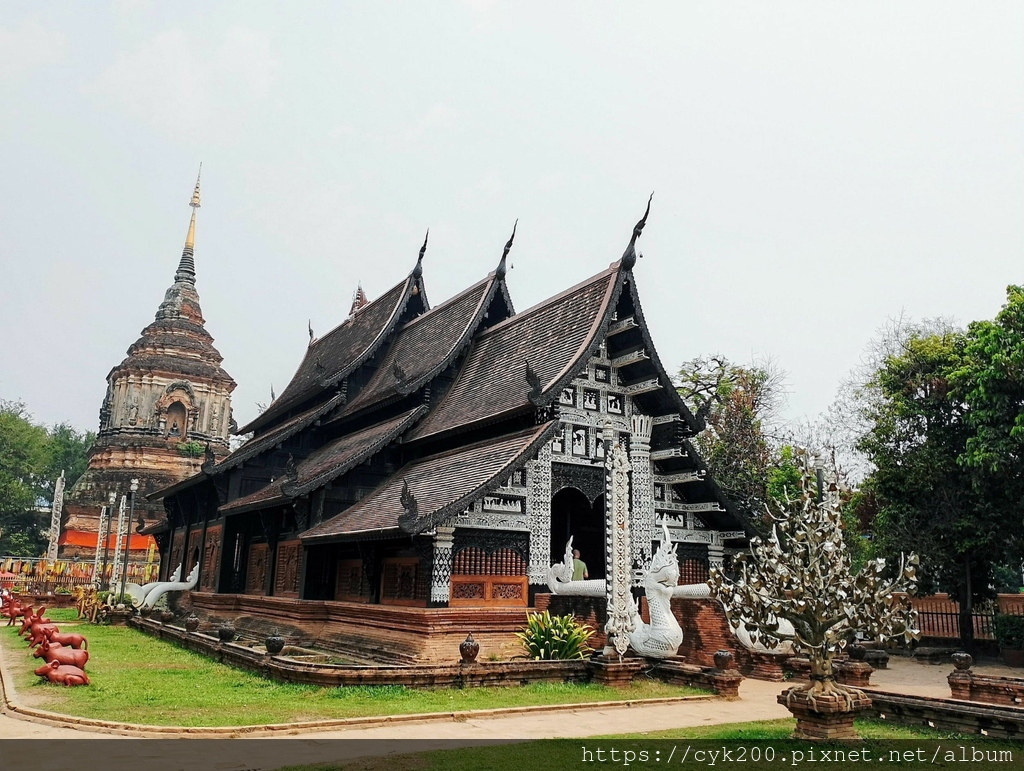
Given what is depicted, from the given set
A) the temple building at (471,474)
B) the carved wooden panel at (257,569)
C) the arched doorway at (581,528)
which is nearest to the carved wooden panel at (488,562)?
the temple building at (471,474)

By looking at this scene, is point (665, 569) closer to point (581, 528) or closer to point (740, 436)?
point (581, 528)

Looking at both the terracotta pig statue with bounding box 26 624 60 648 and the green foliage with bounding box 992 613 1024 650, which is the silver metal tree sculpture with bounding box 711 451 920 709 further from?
the green foliage with bounding box 992 613 1024 650

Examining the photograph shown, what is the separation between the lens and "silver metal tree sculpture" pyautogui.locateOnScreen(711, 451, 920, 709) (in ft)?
27.3

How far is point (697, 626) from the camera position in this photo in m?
14.7

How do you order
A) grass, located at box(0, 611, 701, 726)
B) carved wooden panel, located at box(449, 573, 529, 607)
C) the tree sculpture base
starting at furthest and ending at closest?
carved wooden panel, located at box(449, 573, 529, 607) → grass, located at box(0, 611, 701, 726) → the tree sculpture base

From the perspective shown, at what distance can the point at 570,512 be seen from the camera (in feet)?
60.5

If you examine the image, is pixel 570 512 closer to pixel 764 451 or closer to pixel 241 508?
pixel 241 508

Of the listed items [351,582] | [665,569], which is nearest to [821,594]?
[665,569]

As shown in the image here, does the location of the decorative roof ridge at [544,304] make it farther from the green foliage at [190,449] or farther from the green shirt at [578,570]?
the green foliage at [190,449]

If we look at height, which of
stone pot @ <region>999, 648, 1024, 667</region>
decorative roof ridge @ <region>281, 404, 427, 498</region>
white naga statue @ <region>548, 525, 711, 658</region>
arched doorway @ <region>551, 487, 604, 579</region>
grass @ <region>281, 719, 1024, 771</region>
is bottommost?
stone pot @ <region>999, 648, 1024, 667</region>

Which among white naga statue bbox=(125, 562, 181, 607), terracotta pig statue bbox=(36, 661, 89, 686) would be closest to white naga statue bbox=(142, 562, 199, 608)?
white naga statue bbox=(125, 562, 181, 607)

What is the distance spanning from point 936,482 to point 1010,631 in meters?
3.65

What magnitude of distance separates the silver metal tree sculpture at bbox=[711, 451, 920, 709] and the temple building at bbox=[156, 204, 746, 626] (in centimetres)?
502

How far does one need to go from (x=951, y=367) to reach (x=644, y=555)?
9718 millimetres
